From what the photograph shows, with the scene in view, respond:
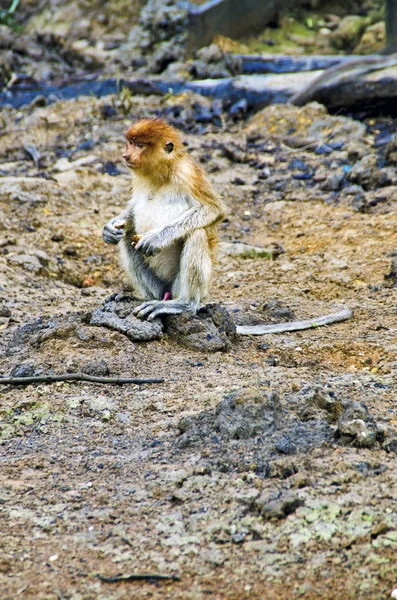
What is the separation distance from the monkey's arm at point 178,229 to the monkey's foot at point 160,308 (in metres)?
0.42

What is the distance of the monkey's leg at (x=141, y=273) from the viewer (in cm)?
720

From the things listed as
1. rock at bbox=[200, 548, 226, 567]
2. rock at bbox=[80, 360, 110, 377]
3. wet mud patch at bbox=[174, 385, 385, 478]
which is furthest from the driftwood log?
rock at bbox=[200, 548, 226, 567]

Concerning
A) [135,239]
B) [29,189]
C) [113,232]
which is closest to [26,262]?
[29,189]

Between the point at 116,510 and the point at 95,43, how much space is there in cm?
1256

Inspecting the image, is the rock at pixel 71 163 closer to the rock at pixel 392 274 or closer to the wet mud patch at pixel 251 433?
the rock at pixel 392 274

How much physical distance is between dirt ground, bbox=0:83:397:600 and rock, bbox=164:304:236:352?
0.37ft

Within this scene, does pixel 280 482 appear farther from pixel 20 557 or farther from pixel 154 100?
pixel 154 100

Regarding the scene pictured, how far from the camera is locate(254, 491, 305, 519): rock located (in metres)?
3.89

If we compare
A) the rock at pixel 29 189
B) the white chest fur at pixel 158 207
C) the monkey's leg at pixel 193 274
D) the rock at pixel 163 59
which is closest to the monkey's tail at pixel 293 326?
the monkey's leg at pixel 193 274

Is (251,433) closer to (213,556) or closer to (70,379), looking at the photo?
(213,556)

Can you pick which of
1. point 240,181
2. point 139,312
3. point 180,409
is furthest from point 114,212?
point 180,409

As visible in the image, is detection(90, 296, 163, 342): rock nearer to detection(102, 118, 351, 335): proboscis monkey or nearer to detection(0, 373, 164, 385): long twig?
detection(102, 118, 351, 335): proboscis monkey

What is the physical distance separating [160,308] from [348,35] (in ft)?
32.3

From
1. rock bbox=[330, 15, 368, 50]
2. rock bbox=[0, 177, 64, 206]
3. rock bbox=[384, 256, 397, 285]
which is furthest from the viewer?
rock bbox=[330, 15, 368, 50]
